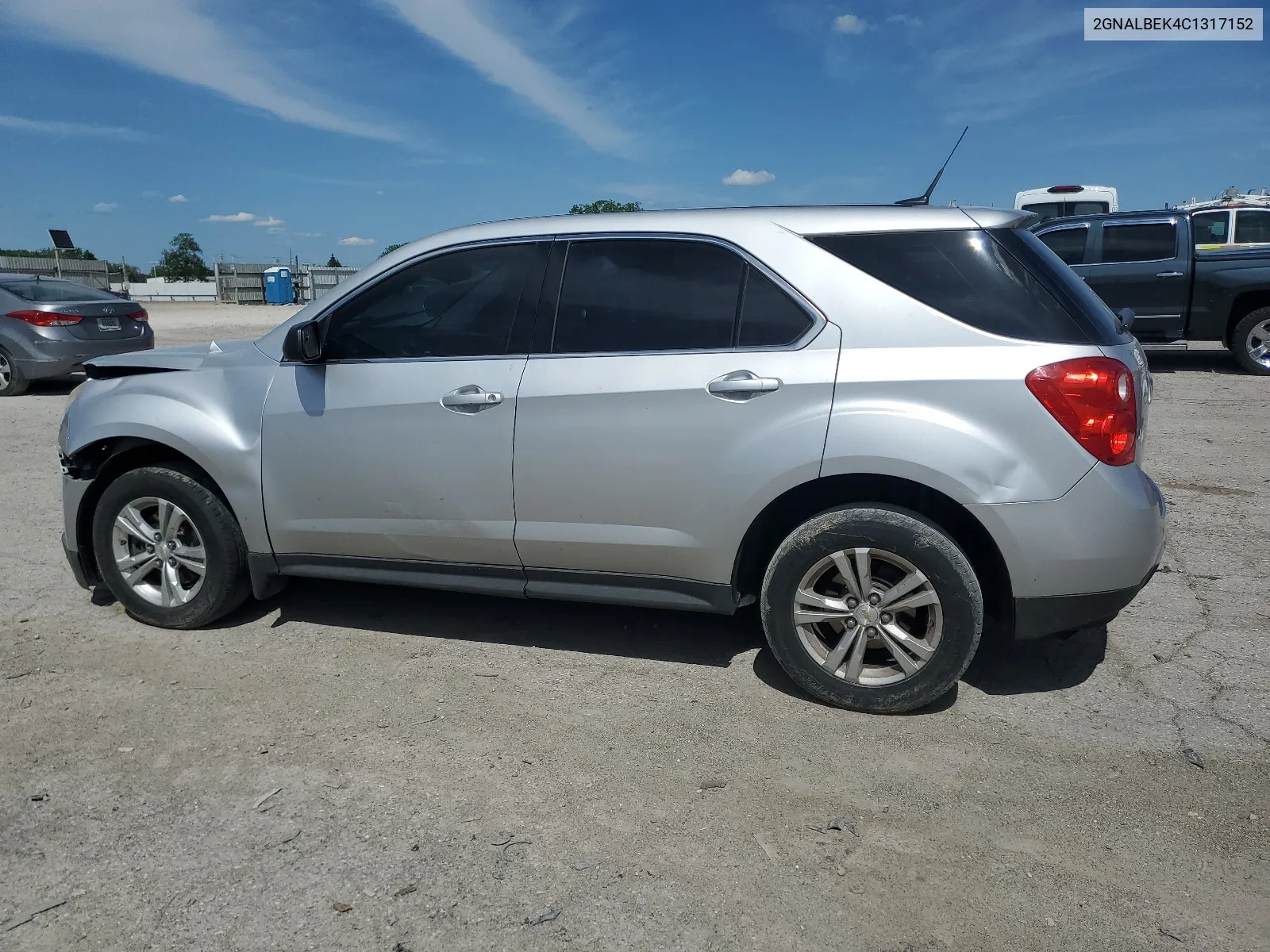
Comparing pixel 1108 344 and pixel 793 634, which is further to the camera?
pixel 793 634

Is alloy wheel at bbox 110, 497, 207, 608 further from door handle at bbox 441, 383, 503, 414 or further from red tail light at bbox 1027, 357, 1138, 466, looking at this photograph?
red tail light at bbox 1027, 357, 1138, 466

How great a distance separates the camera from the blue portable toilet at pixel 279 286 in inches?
1507

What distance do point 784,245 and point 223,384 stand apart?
8.30ft

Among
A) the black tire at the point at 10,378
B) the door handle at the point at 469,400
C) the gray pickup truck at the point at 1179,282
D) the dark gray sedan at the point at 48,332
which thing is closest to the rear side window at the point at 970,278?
the door handle at the point at 469,400

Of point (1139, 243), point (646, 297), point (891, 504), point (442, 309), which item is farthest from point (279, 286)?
point (891, 504)

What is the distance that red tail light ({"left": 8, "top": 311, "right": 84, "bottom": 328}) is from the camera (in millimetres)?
12273

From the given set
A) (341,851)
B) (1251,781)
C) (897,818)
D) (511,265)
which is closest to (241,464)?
(511,265)

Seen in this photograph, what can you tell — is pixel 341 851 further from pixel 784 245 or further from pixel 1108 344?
pixel 1108 344

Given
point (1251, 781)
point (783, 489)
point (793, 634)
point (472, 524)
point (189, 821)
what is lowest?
point (189, 821)

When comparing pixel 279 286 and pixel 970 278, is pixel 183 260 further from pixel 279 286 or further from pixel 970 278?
pixel 970 278

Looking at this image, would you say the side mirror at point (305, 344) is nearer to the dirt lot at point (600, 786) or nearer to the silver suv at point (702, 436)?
the silver suv at point (702, 436)

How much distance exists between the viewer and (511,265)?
4094mm

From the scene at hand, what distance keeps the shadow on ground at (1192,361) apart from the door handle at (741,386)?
40.2 feet

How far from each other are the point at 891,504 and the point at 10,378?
41.6 ft
